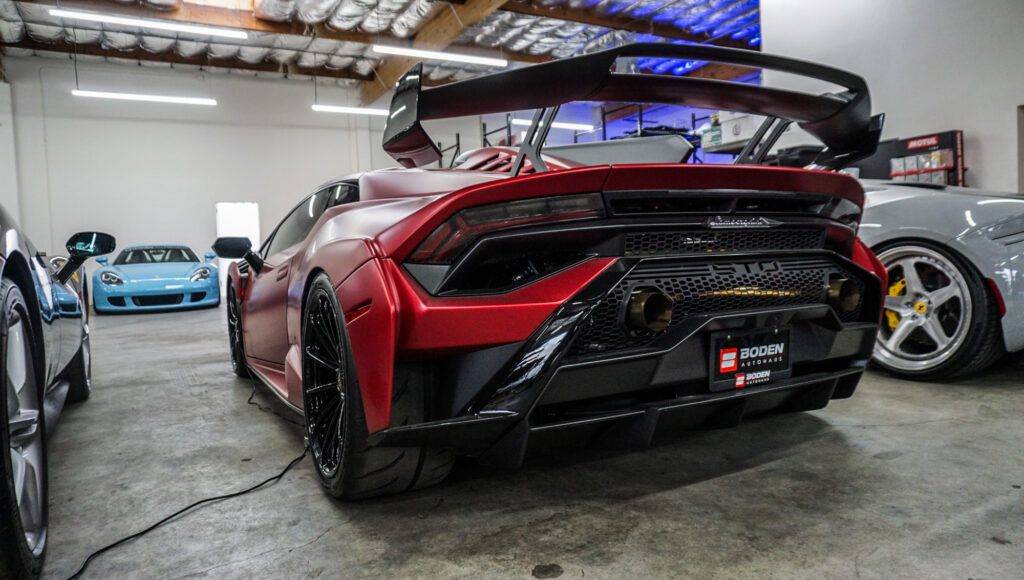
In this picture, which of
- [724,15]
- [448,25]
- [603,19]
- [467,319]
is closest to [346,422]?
[467,319]

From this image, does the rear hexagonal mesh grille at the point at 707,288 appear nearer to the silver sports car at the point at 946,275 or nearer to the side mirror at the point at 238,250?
the silver sports car at the point at 946,275

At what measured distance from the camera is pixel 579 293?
4.56 feet

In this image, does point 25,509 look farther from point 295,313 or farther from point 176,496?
point 295,313

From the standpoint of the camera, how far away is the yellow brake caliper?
125 inches

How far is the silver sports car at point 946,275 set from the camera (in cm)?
281

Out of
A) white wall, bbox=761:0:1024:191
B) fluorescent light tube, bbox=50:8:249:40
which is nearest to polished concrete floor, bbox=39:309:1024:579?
white wall, bbox=761:0:1024:191

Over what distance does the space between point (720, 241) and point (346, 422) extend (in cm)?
106

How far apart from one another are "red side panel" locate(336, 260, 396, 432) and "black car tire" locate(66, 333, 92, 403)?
221cm

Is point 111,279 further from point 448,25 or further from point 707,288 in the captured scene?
point 707,288

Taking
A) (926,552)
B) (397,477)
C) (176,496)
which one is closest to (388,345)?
(397,477)

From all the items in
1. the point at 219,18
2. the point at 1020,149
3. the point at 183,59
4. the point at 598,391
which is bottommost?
the point at 598,391

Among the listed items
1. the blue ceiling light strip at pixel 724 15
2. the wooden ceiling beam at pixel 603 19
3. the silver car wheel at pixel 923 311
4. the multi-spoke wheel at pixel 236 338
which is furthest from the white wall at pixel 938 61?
the multi-spoke wheel at pixel 236 338

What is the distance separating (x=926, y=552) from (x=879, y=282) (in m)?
0.83

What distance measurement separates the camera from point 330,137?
627 inches
